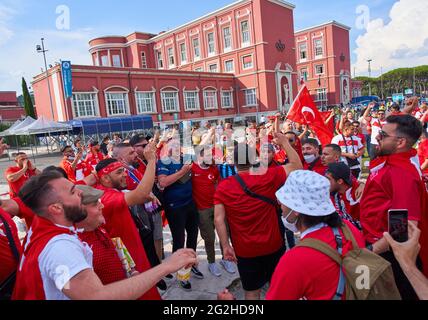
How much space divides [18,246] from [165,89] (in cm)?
3447

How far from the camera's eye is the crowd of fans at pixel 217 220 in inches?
57.9

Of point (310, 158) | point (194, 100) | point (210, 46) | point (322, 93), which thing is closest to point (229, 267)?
point (310, 158)

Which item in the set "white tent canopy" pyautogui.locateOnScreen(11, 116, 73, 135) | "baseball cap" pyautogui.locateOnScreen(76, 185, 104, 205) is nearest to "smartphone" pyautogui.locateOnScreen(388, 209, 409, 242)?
"baseball cap" pyautogui.locateOnScreen(76, 185, 104, 205)

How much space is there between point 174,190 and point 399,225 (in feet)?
8.94

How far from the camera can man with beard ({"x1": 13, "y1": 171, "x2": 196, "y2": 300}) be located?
1431 mm

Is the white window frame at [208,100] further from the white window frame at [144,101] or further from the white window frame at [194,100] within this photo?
the white window frame at [144,101]

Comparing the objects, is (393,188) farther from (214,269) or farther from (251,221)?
(214,269)

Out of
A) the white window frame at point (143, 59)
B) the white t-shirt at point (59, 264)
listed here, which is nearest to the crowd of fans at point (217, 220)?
the white t-shirt at point (59, 264)

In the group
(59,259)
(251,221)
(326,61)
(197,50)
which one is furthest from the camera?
(326,61)

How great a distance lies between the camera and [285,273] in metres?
1.44

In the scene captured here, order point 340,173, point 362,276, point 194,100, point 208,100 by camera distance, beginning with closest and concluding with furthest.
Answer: point 362,276, point 340,173, point 194,100, point 208,100

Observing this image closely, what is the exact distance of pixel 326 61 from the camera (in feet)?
173
